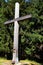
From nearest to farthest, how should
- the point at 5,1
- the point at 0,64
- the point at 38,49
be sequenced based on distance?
the point at 0,64, the point at 38,49, the point at 5,1

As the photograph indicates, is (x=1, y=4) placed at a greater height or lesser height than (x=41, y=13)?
greater

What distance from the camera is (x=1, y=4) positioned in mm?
10711

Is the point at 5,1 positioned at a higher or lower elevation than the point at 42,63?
higher

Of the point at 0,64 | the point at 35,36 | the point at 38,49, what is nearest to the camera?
the point at 0,64

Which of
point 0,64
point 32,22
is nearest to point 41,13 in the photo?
point 32,22

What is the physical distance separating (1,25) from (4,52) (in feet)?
4.24

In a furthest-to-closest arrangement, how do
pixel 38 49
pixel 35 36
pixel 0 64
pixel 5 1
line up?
1. pixel 5 1
2. pixel 38 49
3. pixel 35 36
4. pixel 0 64

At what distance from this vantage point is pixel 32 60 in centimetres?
922

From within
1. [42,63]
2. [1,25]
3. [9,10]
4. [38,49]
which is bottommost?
[42,63]

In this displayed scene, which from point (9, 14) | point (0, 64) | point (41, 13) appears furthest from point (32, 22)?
point (0, 64)

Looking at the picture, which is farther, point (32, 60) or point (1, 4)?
point (1, 4)

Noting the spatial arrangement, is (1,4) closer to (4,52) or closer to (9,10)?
(9,10)

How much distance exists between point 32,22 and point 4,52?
1953mm

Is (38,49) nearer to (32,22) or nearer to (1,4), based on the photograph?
(32,22)
